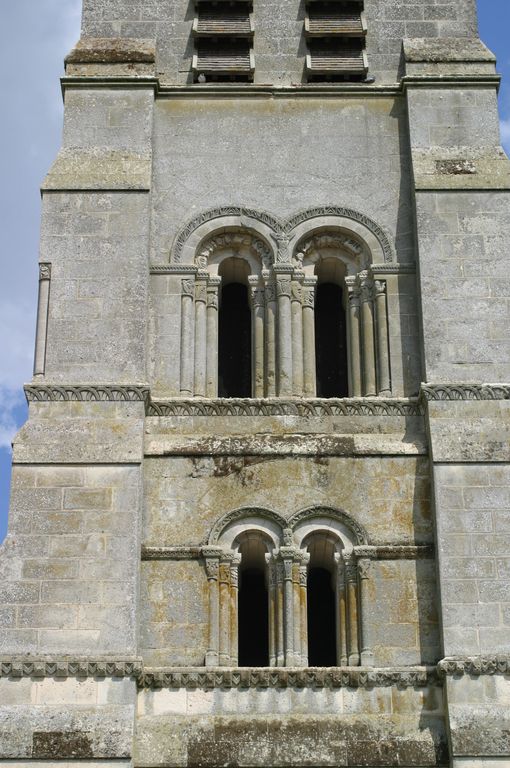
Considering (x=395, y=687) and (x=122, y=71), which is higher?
(x=122, y=71)

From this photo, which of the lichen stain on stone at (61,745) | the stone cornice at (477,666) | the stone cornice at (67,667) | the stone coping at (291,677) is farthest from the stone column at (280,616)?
the lichen stain on stone at (61,745)

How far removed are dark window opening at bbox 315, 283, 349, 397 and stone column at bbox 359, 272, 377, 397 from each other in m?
0.78

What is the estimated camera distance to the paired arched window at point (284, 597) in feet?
62.3

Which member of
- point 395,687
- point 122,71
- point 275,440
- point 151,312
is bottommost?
point 395,687

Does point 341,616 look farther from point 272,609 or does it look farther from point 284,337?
point 284,337

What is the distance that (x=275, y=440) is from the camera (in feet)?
66.0

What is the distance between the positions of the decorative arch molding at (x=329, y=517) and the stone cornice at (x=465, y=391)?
1738 mm

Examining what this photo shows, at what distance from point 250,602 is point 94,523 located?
2370 millimetres

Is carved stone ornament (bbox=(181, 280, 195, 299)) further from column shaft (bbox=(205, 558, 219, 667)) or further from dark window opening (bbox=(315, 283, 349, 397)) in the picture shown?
column shaft (bbox=(205, 558, 219, 667))

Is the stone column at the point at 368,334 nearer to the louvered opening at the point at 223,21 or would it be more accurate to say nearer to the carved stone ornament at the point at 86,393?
the carved stone ornament at the point at 86,393

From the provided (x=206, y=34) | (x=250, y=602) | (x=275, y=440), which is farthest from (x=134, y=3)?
(x=250, y=602)

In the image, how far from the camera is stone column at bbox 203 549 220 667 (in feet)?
61.5

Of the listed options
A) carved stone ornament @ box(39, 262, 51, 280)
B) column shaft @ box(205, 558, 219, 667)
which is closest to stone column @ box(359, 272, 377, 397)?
column shaft @ box(205, 558, 219, 667)

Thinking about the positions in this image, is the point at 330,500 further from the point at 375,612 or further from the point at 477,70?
the point at 477,70
